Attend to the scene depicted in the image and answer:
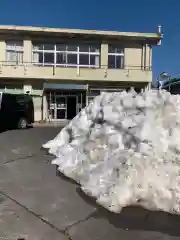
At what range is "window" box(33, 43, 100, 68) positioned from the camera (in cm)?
2073

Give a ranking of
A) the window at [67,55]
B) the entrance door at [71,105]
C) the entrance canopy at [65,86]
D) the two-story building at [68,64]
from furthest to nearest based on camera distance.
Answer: the entrance door at [71,105] → the window at [67,55] → the entrance canopy at [65,86] → the two-story building at [68,64]

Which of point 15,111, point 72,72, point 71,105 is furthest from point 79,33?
point 15,111

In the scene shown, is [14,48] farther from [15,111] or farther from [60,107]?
[15,111]

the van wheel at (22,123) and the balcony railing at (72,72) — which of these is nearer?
the van wheel at (22,123)

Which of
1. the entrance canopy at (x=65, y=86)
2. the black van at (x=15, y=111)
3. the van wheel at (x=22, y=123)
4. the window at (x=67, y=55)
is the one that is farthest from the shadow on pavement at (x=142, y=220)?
the window at (x=67, y=55)

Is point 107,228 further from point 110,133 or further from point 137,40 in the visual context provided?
point 137,40

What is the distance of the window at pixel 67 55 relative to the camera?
20.7m

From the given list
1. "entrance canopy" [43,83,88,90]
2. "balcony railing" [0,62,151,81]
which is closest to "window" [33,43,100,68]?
"balcony railing" [0,62,151,81]

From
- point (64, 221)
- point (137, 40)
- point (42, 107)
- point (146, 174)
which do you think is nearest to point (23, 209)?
point (64, 221)

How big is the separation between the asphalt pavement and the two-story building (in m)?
16.2

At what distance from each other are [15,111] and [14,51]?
392 inches

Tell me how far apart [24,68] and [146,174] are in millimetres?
17702

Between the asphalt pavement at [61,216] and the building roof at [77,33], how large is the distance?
17186 millimetres

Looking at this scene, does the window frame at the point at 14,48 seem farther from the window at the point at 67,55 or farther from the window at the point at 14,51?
the window at the point at 67,55
